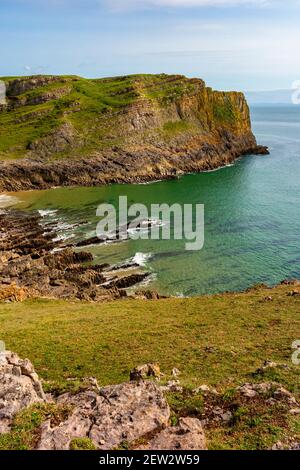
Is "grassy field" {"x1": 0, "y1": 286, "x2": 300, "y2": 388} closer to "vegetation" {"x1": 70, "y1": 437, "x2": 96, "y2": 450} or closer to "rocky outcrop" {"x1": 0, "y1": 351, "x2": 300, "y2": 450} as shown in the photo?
"rocky outcrop" {"x1": 0, "y1": 351, "x2": 300, "y2": 450}

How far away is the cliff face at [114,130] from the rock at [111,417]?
337 feet

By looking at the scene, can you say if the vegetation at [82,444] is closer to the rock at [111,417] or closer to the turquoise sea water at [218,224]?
the rock at [111,417]

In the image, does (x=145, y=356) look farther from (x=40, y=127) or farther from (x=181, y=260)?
(x=40, y=127)

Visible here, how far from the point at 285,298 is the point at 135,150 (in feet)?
326

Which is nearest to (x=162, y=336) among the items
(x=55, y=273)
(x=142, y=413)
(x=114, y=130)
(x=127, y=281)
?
(x=142, y=413)

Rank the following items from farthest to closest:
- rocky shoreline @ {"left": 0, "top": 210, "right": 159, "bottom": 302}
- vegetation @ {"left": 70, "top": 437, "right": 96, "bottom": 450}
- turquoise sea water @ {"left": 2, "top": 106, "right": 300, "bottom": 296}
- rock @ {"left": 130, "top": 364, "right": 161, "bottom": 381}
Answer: turquoise sea water @ {"left": 2, "top": 106, "right": 300, "bottom": 296}, rocky shoreline @ {"left": 0, "top": 210, "right": 159, "bottom": 302}, rock @ {"left": 130, "top": 364, "right": 161, "bottom": 381}, vegetation @ {"left": 70, "top": 437, "right": 96, "bottom": 450}

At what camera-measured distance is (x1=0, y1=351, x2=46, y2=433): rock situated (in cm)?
1756

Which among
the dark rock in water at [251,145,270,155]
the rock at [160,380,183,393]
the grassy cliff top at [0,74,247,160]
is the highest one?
the grassy cliff top at [0,74,247,160]

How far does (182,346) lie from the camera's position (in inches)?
1190

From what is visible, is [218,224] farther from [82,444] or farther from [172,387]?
[82,444]

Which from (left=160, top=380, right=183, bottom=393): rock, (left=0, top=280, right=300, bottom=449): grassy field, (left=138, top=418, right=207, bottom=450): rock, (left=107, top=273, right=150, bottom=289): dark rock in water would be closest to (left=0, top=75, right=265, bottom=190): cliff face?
(left=107, top=273, right=150, bottom=289): dark rock in water

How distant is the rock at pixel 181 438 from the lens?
1559 centimetres

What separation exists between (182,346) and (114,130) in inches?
4553

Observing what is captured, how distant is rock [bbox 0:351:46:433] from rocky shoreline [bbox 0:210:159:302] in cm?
2606
